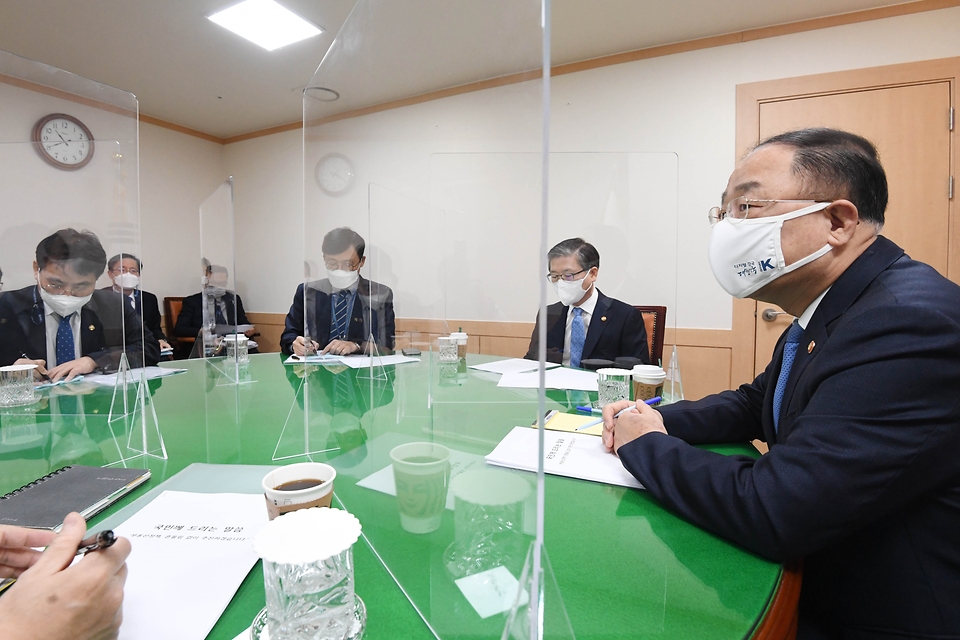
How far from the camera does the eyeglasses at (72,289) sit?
114 cm

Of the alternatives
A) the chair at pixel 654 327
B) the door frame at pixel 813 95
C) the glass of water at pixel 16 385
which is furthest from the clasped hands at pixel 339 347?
the door frame at pixel 813 95

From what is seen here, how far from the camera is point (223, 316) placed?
275 cm

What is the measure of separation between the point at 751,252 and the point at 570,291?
79cm

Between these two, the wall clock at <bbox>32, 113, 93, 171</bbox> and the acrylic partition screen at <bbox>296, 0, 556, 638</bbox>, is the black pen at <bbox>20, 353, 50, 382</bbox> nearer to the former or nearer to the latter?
the wall clock at <bbox>32, 113, 93, 171</bbox>

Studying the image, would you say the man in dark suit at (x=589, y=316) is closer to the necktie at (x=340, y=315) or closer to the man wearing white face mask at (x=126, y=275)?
the necktie at (x=340, y=315)

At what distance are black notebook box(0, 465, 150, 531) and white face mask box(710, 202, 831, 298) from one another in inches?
49.0

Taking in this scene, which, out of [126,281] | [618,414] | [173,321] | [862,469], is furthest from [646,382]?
[173,321]

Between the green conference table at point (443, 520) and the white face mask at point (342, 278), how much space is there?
0.20 meters

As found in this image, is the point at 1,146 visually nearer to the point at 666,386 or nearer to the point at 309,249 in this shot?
the point at 309,249

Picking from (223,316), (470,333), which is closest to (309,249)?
(470,333)

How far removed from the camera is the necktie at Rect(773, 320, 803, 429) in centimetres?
89

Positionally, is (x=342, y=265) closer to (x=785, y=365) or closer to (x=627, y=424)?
(x=627, y=424)

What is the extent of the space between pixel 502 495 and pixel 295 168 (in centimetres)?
507

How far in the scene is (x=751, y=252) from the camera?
950 mm
